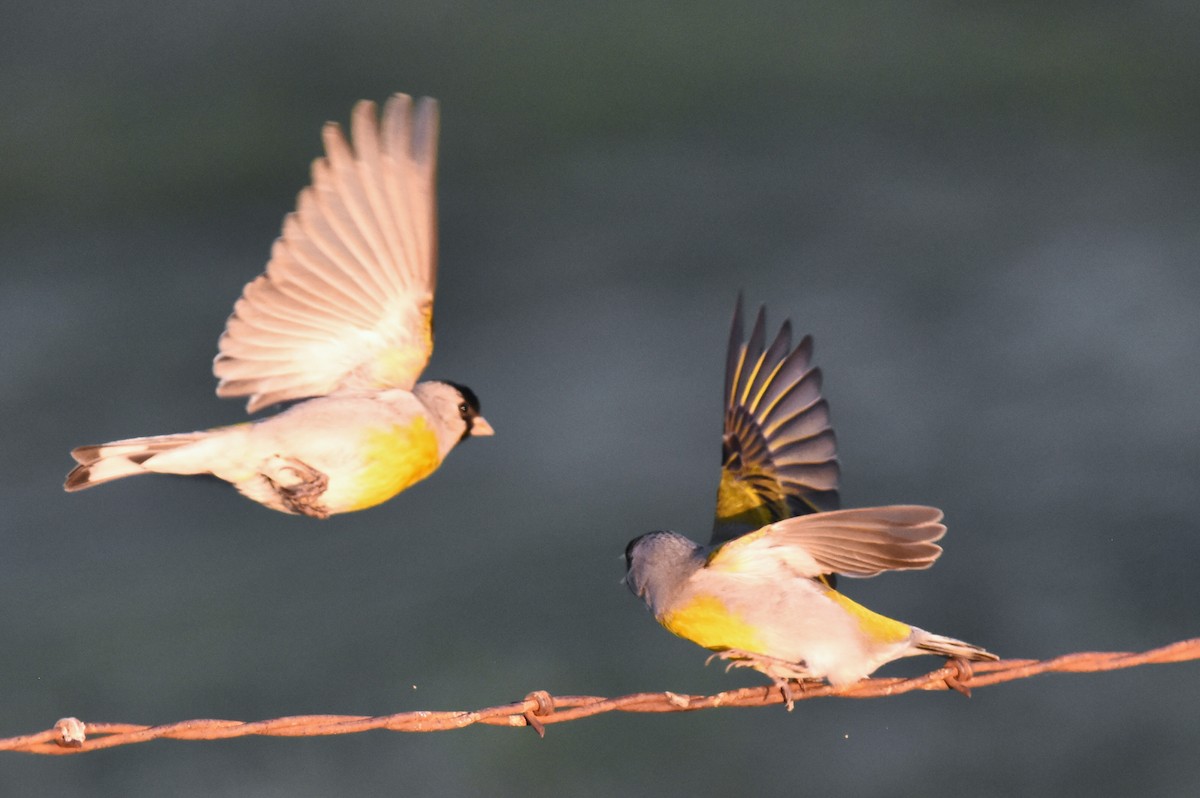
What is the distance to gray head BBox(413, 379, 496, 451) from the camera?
5969 millimetres

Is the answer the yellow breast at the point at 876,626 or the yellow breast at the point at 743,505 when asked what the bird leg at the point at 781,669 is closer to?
the yellow breast at the point at 876,626

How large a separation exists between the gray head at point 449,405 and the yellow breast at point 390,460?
8.1 inches

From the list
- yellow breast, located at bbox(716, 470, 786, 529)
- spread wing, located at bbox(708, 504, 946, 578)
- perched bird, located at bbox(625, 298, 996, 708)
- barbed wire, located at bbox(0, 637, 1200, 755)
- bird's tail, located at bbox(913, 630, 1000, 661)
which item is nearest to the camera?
barbed wire, located at bbox(0, 637, 1200, 755)

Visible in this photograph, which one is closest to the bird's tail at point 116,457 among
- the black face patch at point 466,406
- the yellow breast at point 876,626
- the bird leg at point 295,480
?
the bird leg at point 295,480

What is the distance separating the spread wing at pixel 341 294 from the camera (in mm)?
5844

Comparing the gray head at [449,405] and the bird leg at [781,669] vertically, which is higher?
the gray head at [449,405]

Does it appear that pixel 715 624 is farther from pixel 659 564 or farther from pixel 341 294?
pixel 341 294

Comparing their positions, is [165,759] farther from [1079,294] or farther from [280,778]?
[1079,294]

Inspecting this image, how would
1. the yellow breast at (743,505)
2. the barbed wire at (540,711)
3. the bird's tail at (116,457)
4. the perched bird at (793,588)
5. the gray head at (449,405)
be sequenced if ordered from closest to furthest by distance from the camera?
the barbed wire at (540,711) → the perched bird at (793,588) → the bird's tail at (116,457) → the yellow breast at (743,505) → the gray head at (449,405)

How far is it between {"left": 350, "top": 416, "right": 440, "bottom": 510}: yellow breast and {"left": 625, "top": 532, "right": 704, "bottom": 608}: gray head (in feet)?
2.66

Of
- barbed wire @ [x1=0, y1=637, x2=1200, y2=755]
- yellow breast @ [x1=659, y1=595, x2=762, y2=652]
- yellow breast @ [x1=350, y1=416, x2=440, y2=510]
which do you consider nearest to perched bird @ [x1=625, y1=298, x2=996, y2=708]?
yellow breast @ [x1=659, y1=595, x2=762, y2=652]

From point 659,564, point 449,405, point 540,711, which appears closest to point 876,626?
point 659,564

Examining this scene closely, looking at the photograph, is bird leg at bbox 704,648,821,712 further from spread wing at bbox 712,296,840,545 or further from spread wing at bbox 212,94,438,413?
spread wing at bbox 212,94,438,413

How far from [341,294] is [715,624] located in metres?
1.88
